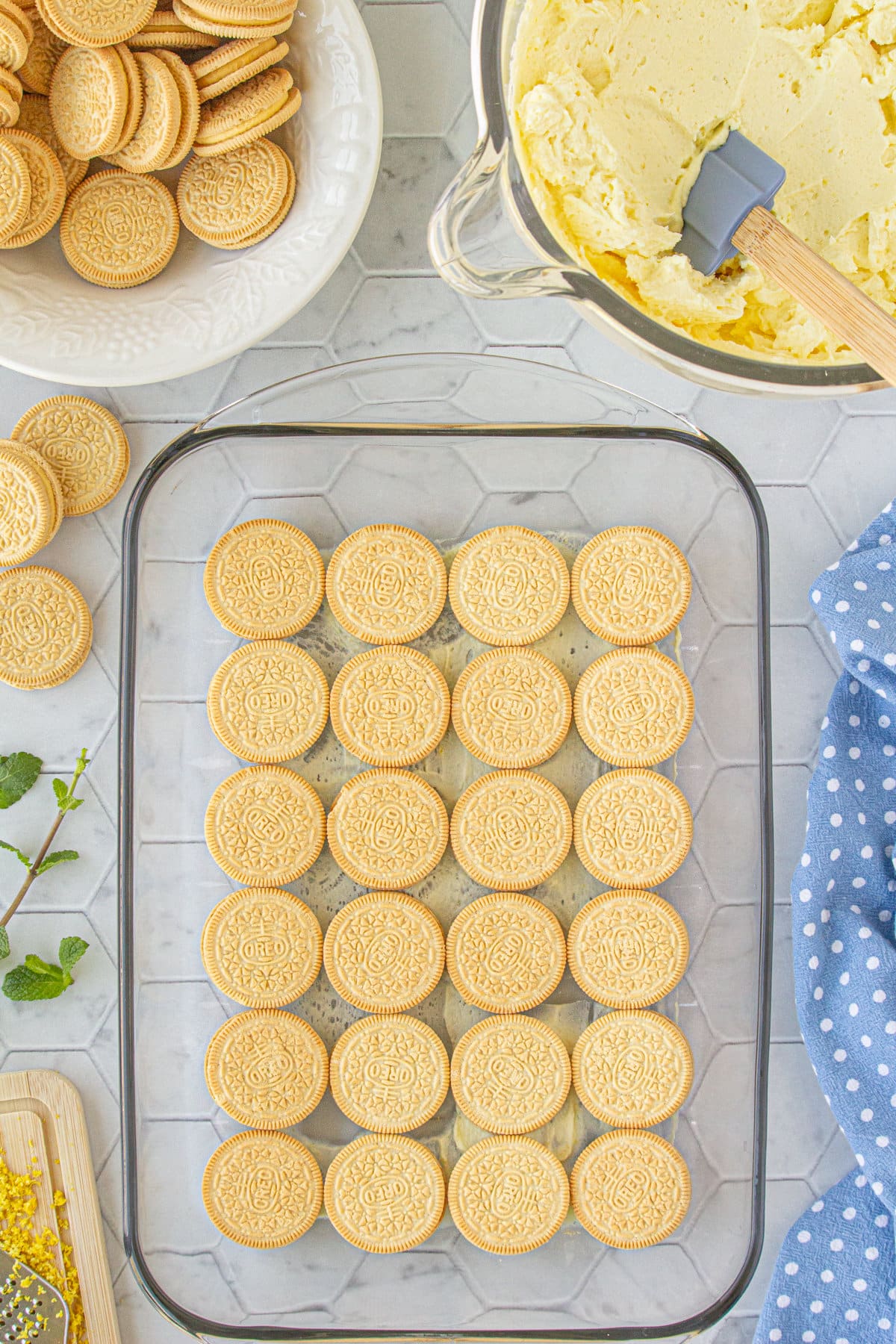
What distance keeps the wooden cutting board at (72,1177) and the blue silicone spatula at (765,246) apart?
829 millimetres

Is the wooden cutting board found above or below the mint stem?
below

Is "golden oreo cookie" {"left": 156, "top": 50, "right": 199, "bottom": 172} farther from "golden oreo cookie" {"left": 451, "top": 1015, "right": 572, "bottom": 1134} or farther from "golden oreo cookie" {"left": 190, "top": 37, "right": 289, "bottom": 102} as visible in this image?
"golden oreo cookie" {"left": 451, "top": 1015, "right": 572, "bottom": 1134}

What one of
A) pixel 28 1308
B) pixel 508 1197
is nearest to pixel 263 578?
pixel 508 1197

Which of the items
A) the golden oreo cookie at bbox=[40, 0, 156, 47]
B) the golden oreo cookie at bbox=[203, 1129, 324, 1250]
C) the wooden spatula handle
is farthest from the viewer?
the golden oreo cookie at bbox=[203, 1129, 324, 1250]

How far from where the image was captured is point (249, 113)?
2.51 feet

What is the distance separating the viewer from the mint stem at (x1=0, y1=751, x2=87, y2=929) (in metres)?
0.90

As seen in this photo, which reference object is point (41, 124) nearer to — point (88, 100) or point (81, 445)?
point (88, 100)

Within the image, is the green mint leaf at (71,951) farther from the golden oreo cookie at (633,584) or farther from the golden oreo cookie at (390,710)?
the golden oreo cookie at (633,584)

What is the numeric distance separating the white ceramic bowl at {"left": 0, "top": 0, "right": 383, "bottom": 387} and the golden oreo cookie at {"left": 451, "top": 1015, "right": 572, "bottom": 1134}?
57 cm

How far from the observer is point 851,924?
0.88 m

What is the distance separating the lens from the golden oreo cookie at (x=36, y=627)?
894 mm

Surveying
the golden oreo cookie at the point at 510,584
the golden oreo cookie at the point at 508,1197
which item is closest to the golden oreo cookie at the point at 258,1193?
the golden oreo cookie at the point at 508,1197

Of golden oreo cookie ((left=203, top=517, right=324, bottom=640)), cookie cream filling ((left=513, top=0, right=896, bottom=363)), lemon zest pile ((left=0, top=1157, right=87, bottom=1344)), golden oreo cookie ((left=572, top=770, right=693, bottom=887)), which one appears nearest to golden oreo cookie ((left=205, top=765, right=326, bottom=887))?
golden oreo cookie ((left=203, top=517, right=324, bottom=640))

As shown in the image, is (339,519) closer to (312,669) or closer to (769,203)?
(312,669)
